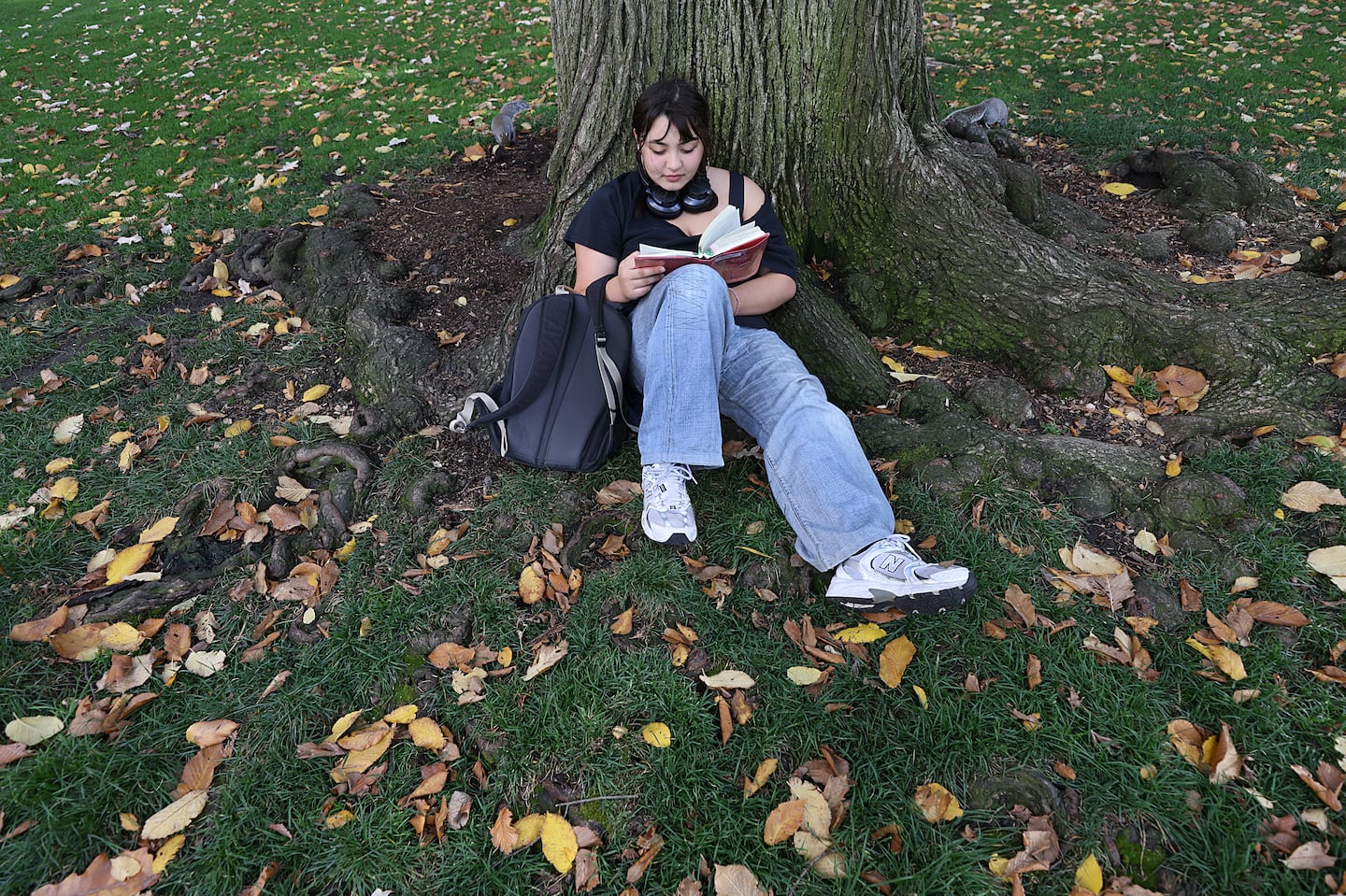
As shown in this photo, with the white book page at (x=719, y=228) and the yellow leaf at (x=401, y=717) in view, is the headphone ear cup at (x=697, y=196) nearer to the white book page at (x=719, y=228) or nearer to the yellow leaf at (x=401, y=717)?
the white book page at (x=719, y=228)

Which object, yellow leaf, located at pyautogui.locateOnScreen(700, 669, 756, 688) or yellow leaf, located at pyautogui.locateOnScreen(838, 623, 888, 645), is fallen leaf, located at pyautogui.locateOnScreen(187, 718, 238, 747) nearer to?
yellow leaf, located at pyautogui.locateOnScreen(700, 669, 756, 688)

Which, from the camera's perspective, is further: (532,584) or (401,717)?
(532,584)

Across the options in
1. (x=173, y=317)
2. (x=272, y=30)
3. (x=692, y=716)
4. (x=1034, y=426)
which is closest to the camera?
(x=692, y=716)

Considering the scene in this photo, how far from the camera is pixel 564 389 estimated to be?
2.80m

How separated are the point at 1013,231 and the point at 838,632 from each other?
2.28 m

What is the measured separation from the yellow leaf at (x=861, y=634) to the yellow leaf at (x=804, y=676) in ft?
0.47

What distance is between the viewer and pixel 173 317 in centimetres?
402

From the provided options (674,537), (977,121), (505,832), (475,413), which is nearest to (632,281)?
(475,413)

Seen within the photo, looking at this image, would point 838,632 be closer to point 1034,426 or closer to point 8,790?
point 1034,426

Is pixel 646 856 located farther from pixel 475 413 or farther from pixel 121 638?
pixel 121 638

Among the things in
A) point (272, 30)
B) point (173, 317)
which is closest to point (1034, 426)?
point (173, 317)

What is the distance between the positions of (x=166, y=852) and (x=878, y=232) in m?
3.44

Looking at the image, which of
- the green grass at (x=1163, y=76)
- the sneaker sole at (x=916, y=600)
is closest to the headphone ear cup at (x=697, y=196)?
the sneaker sole at (x=916, y=600)

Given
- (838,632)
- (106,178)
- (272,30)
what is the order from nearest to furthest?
(838,632), (106,178), (272,30)
